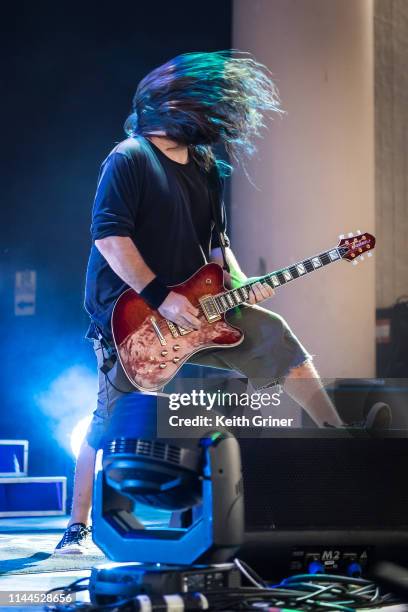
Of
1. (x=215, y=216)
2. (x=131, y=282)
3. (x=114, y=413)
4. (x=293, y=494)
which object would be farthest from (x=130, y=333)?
(x=114, y=413)

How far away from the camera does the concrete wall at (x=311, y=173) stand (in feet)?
12.3

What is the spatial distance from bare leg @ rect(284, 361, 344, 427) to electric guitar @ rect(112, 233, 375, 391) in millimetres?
222

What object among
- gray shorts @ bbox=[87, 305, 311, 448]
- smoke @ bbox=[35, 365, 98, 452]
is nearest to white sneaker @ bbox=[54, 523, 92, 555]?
gray shorts @ bbox=[87, 305, 311, 448]

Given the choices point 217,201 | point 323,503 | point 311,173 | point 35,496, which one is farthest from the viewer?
point 35,496

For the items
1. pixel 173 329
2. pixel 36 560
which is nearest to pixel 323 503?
pixel 173 329

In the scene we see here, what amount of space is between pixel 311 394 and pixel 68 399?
195 cm

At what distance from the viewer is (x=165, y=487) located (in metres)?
1.74

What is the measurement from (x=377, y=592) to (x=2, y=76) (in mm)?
3282

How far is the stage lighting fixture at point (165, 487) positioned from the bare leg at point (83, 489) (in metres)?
1.06

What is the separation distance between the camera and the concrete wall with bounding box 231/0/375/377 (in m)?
3.75

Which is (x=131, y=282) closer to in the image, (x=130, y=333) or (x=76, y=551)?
(x=130, y=333)

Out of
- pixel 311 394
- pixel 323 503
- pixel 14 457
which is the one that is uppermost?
pixel 311 394

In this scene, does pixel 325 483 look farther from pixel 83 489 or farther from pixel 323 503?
pixel 83 489

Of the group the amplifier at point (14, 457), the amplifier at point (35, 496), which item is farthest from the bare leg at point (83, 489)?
the amplifier at point (14, 457)
